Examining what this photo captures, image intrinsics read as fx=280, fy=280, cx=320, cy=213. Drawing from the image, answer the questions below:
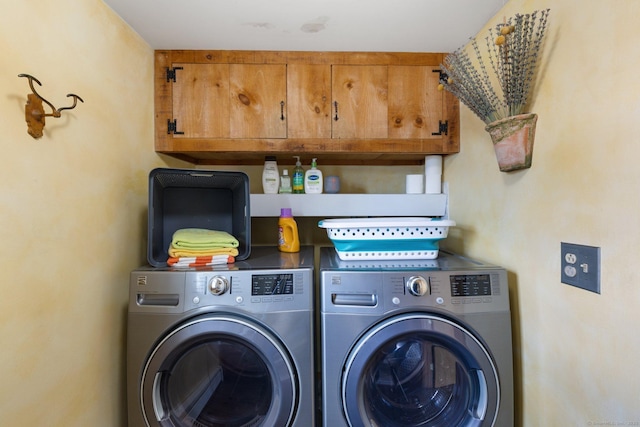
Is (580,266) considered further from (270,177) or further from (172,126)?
(172,126)

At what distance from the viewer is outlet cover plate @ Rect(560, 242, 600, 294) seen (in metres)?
0.86

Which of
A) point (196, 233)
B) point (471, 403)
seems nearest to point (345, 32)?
point (196, 233)

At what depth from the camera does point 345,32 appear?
4.75 feet

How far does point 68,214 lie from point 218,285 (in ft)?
1.97

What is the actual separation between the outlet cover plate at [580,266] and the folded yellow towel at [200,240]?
133 centimetres

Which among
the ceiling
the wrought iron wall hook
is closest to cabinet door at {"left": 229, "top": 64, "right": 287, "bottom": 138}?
the ceiling

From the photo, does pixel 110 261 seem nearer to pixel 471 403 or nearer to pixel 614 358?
pixel 471 403

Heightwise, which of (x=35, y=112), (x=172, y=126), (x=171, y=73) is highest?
(x=171, y=73)

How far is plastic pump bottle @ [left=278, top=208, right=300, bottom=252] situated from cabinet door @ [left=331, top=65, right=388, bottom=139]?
55 centimetres

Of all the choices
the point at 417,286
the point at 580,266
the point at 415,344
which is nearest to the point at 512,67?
the point at 580,266

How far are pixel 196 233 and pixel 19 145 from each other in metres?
0.69

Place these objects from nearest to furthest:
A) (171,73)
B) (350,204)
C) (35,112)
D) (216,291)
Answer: (35,112), (216,291), (171,73), (350,204)

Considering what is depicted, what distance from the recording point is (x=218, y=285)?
44.9 inches

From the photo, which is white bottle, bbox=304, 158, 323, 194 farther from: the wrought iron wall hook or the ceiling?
the wrought iron wall hook
